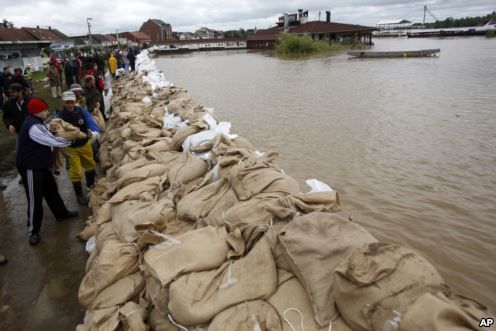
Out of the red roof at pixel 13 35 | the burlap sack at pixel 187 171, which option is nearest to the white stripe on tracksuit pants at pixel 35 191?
the burlap sack at pixel 187 171

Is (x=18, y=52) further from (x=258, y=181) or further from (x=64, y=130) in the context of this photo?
(x=258, y=181)

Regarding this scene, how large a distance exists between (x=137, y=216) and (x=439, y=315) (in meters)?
2.10

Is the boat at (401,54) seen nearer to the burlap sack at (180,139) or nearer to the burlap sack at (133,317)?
the burlap sack at (180,139)

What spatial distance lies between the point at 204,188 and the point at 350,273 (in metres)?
1.72

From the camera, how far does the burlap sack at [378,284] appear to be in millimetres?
1375

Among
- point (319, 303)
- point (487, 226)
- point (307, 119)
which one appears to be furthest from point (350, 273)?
point (307, 119)

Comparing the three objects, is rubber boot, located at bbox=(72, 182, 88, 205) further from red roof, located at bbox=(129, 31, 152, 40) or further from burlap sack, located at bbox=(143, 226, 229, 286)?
red roof, located at bbox=(129, 31, 152, 40)

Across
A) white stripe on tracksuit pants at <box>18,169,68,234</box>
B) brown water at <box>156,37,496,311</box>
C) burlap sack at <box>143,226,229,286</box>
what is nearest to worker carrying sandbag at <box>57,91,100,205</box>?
white stripe on tracksuit pants at <box>18,169,68,234</box>

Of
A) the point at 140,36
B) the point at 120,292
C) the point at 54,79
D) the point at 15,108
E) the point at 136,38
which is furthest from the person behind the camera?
the point at 140,36

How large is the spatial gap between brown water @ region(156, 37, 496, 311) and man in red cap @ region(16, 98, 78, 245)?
3.09m

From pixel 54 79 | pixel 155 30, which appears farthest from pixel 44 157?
pixel 155 30

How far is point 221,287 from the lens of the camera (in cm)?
180

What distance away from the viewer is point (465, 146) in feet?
19.0

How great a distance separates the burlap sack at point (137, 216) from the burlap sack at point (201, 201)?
0.10m
